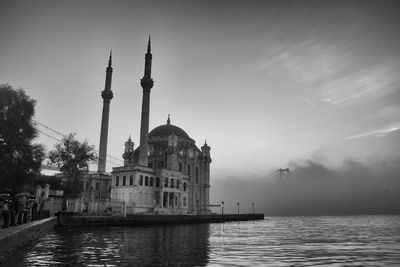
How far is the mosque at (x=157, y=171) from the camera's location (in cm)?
6450

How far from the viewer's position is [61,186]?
2183 inches

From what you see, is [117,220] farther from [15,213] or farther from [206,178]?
[206,178]

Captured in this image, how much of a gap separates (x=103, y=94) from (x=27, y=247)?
188ft

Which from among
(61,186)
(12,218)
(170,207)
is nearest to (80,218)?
(61,186)

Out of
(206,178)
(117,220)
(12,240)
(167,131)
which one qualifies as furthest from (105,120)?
(12,240)

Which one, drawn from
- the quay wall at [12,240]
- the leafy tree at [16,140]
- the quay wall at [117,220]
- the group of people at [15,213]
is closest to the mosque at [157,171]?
the quay wall at [117,220]

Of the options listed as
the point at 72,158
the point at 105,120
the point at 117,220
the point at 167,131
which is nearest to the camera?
the point at 117,220

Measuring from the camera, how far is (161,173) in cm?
6950

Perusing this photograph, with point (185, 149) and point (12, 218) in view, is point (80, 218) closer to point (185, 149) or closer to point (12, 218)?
point (12, 218)

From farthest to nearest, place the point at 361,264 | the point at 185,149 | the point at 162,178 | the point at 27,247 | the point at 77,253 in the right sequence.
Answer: the point at 185,149 < the point at 162,178 < the point at 27,247 < the point at 77,253 < the point at 361,264

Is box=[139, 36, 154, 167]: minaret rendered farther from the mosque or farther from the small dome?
the small dome

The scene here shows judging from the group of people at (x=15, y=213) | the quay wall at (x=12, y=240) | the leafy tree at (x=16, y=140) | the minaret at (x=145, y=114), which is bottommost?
the quay wall at (x=12, y=240)

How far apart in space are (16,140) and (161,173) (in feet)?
117

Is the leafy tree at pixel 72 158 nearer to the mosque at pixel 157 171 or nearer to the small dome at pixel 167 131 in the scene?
the mosque at pixel 157 171
